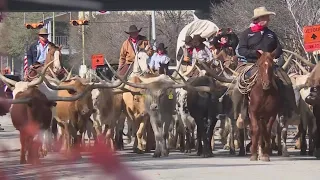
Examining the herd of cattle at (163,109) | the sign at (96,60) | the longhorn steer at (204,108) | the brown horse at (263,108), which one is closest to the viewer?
the brown horse at (263,108)

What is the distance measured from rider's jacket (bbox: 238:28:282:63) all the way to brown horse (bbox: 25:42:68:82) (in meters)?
3.10

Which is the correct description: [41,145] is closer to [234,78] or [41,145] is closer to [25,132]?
[25,132]

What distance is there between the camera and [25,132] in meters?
2.26

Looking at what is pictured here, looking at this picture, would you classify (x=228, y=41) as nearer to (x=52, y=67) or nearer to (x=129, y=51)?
(x=129, y=51)

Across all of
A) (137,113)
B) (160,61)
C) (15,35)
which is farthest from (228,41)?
(15,35)

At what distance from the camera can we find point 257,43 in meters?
14.4

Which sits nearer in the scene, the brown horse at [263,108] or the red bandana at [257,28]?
the brown horse at [263,108]

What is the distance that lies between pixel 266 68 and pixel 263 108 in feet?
2.86

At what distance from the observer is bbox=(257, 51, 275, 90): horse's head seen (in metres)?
13.7

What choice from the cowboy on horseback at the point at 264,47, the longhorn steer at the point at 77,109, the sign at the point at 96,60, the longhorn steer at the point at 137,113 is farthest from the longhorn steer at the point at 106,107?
the sign at the point at 96,60

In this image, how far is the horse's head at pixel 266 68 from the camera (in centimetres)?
1370

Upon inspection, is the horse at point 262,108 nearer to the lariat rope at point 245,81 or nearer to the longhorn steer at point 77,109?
the lariat rope at point 245,81

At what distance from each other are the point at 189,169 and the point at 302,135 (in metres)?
4.18

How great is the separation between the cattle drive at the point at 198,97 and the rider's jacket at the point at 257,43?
0.7 inches
